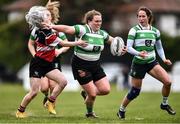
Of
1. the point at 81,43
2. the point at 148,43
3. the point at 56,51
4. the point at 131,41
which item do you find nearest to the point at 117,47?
the point at 131,41

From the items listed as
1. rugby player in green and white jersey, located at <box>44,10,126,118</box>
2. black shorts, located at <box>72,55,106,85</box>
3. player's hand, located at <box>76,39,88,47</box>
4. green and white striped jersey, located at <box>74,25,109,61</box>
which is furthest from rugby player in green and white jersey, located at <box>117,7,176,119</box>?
player's hand, located at <box>76,39,88,47</box>

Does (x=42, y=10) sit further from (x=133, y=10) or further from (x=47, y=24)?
(x=133, y=10)

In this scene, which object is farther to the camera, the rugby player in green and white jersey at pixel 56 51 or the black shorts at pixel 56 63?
the rugby player in green and white jersey at pixel 56 51

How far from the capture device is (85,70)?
17.5 m

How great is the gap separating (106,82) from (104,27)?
4788cm

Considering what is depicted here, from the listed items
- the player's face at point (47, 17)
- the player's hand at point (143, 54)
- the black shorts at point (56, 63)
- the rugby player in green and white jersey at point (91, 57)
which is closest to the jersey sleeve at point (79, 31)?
the rugby player in green and white jersey at point (91, 57)

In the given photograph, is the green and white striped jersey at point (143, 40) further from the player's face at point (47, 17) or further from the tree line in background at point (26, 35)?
the tree line in background at point (26, 35)

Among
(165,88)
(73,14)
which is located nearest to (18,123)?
(165,88)

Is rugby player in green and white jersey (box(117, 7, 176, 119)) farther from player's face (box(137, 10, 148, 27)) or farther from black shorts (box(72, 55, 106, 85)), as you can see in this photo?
black shorts (box(72, 55, 106, 85))

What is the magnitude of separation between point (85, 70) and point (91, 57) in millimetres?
306

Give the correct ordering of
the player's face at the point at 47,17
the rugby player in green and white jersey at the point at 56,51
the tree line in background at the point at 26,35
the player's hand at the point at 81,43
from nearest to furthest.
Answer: the player's hand at the point at 81,43 < the player's face at the point at 47,17 < the rugby player in green and white jersey at the point at 56,51 < the tree line in background at the point at 26,35

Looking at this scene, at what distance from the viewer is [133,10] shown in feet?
226

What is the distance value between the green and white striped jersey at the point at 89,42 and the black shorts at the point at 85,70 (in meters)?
0.12

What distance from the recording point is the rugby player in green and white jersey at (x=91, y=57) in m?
17.2
